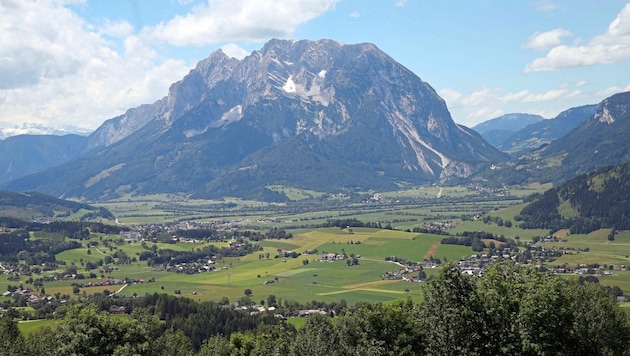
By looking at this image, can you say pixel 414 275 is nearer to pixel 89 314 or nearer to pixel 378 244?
pixel 378 244

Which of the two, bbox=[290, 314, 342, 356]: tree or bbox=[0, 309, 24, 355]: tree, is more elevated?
bbox=[0, 309, 24, 355]: tree

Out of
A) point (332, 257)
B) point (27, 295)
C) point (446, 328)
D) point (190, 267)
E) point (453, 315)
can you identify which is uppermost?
point (453, 315)

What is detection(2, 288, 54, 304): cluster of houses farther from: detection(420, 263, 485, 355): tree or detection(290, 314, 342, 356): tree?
detection(420, 263, 485, 355): tree

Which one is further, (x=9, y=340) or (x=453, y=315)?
(x=9, y=340)

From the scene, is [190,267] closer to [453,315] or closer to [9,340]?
[9,340]

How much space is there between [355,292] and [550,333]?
299 ft

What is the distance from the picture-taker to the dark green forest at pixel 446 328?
39.1 meters

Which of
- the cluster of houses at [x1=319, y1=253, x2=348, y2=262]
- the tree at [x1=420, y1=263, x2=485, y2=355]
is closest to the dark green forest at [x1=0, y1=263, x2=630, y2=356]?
the tree at [x1=420, y1=263, x2=485, y2=355]

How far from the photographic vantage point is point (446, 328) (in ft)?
128

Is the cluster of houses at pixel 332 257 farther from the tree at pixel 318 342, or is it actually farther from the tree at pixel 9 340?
the tree at pixel 318 342

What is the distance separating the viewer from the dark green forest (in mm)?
39125

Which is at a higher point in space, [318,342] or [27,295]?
[318,342]

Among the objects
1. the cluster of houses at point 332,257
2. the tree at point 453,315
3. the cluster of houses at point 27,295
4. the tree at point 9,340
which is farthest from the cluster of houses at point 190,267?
the tree at point 453,315

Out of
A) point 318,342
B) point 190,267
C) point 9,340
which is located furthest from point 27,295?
point 318,342
